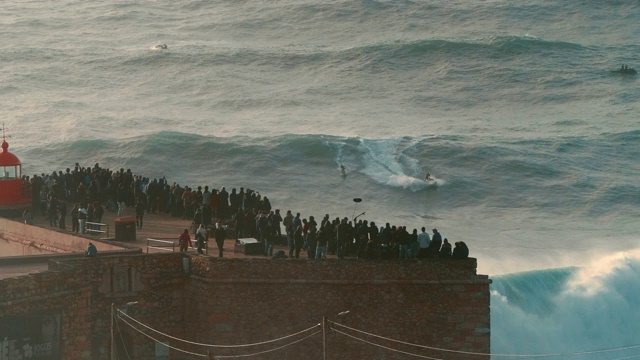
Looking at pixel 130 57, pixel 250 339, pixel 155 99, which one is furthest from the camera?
pixel 130 57

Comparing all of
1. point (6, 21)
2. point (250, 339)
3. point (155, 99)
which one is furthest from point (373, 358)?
point (6, 21)

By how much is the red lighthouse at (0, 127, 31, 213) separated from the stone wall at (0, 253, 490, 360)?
838 cm

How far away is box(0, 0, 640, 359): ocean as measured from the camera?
5753 cm

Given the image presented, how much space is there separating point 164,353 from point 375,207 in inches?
1158

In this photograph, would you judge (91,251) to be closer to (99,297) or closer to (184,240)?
(99,297)

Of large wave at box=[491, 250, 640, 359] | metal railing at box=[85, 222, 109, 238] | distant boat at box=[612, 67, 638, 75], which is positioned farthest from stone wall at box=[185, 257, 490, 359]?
distant boat at box=[612, 67, 638, 75]

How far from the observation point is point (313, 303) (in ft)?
117

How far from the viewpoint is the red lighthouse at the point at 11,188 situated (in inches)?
1688

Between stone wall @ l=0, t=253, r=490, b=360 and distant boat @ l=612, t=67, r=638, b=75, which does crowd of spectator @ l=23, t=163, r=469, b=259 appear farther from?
distant boat @ l=612, t=67, r=638, b=75

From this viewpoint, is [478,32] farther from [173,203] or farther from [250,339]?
[250,339]

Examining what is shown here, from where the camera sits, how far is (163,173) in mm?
69312

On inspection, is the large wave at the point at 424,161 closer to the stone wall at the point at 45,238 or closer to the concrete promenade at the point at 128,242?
the concrete promenade at the point at 128,242

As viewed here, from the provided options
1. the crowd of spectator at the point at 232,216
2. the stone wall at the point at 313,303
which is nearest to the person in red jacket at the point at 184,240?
the stone wall at the point at 313,303

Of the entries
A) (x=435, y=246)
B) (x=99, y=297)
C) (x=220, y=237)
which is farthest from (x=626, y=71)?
(x=99, y=297)
